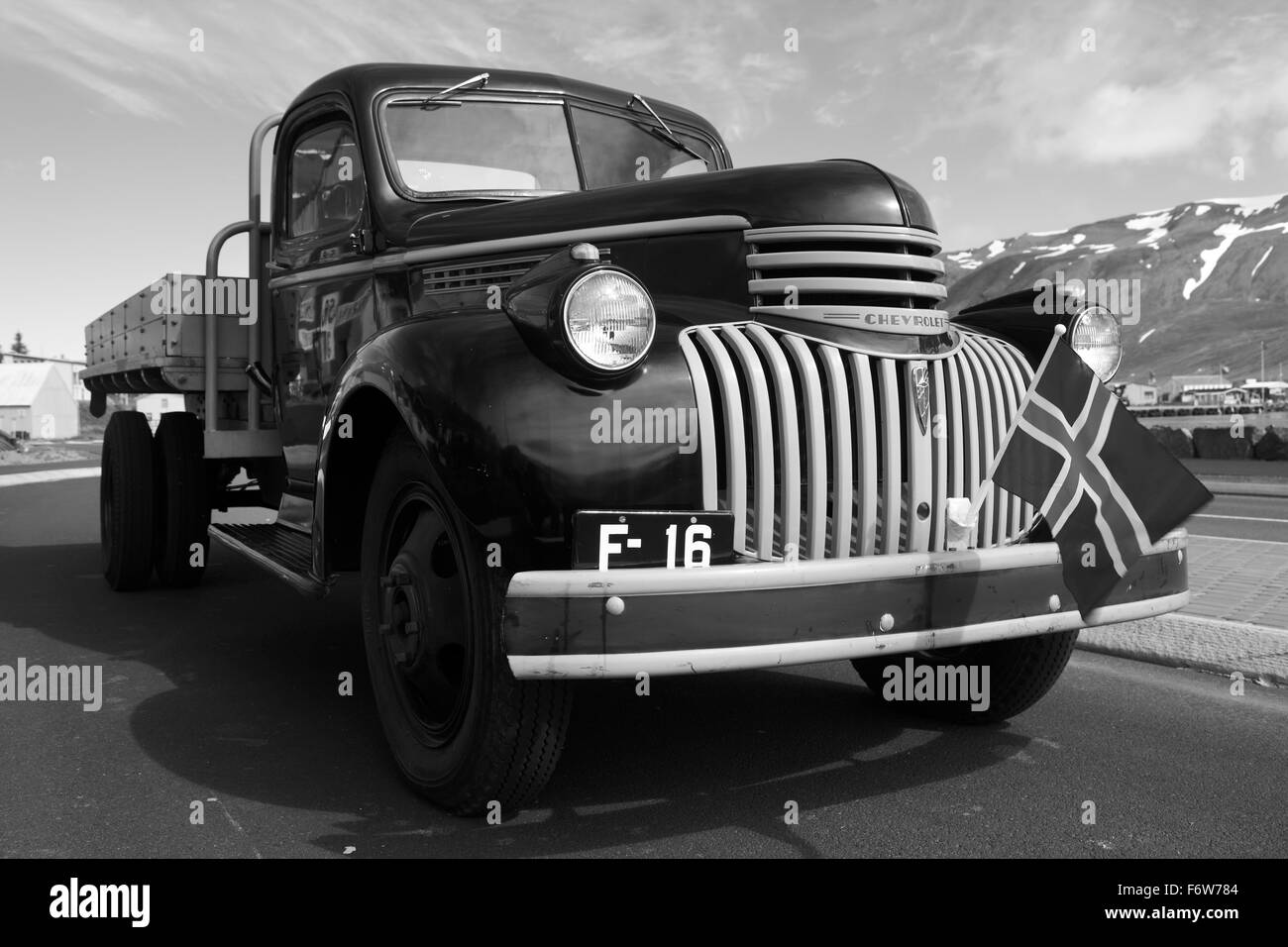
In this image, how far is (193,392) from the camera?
629cm

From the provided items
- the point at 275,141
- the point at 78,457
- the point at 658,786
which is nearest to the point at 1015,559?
the point at 658,786

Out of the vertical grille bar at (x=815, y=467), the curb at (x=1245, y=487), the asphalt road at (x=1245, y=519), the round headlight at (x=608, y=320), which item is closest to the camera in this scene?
the round headlight at (x=608, y=320)

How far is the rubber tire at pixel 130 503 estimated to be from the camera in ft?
21.5

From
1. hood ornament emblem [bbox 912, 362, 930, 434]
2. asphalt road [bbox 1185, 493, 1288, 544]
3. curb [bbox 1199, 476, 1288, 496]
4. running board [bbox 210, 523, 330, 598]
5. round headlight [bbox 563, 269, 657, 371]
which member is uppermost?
round headlight [bbox 563, 269, 657, 371]

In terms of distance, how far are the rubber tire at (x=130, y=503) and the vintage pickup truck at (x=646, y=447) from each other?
2513 millimetres

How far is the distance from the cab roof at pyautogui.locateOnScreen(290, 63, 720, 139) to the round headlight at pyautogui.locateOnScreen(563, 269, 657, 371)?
2143 mm

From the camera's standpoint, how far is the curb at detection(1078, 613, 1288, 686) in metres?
4.70

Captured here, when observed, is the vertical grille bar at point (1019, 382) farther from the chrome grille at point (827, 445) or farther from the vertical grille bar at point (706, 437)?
the vertical grille bar at point (706, 437)

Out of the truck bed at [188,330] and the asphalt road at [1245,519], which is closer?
the truck bed at [188,330]

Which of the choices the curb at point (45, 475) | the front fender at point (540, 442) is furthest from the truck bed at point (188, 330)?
the curb at point (45, 475)

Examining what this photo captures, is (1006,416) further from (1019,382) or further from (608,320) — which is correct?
(608,320)

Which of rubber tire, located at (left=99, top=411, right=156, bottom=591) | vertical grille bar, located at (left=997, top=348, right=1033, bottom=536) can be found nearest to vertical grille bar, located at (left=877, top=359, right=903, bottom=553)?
vertical grille bar, located at (left=997, top=348, right=1033, bottom=536)

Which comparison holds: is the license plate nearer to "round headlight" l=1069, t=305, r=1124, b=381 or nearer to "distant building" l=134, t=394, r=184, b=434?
"round headlight" l=1069, t=305, r=1124, b=381
